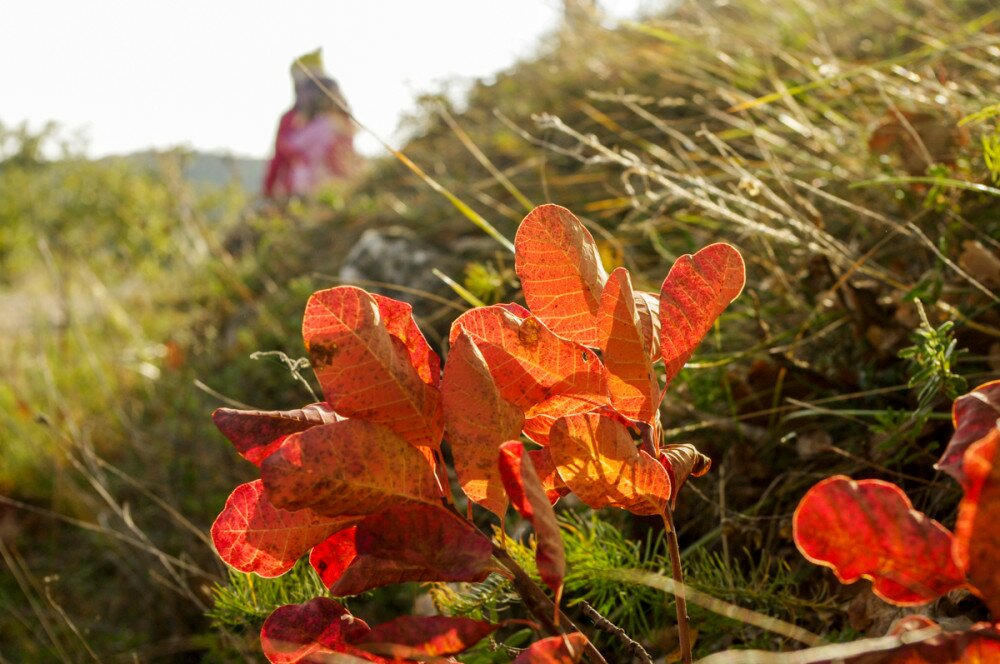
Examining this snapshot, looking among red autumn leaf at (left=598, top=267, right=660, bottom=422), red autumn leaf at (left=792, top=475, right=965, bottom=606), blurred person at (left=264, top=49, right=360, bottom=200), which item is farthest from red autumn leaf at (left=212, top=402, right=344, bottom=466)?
blurred person at (left=264, top=49, right=360, bottom=200)

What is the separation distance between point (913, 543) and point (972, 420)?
9 cm

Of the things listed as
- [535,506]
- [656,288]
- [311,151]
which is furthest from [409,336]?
[311,151]

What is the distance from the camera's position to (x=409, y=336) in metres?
0.60

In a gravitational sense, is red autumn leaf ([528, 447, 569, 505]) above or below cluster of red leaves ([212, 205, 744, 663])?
below

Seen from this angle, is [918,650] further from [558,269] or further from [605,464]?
[558,269]

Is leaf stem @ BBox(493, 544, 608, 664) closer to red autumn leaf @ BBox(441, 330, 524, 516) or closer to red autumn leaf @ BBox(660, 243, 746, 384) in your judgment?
red autumn leaf @ BBox(441, 330, 524, 516)

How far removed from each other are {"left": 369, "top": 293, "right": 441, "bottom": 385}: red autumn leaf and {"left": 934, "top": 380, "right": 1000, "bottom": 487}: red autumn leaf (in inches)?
12.9

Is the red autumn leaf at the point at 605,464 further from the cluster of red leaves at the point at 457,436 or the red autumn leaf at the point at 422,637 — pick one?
the red autumn leaf at the point at 422,637

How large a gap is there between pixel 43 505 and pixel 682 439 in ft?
8.38

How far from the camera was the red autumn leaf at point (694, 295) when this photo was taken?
1.96 ft

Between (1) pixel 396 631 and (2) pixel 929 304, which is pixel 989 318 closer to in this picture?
(2) pixel 929 304

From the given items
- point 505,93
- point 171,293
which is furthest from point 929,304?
point 171,293

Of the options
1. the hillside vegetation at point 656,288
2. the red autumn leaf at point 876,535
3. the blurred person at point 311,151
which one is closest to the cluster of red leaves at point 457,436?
the red autumn leaf at point 876,535

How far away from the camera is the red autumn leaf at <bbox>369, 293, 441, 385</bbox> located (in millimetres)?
594
